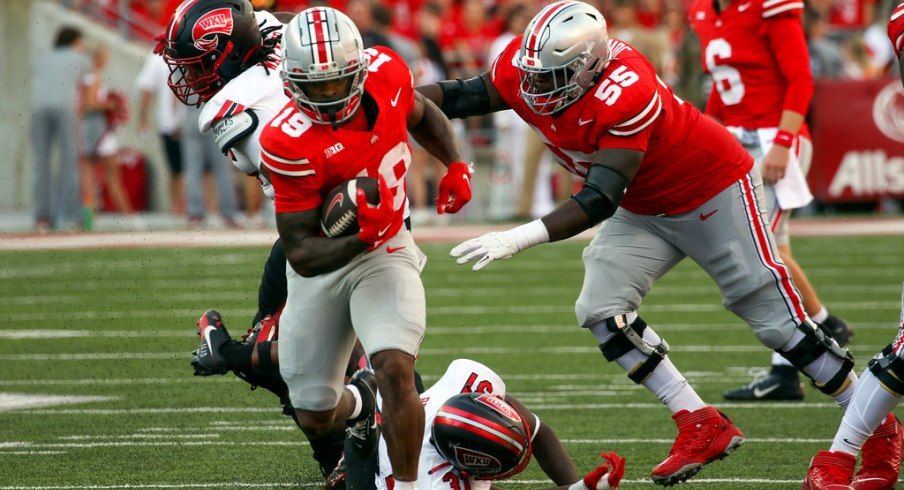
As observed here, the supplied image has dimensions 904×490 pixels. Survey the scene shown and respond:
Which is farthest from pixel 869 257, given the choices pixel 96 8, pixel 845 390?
pixel 96 8

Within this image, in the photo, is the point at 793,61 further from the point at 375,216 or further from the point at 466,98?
the point at 375,216

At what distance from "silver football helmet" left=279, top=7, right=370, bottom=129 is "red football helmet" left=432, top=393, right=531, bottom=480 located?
0.96 meters

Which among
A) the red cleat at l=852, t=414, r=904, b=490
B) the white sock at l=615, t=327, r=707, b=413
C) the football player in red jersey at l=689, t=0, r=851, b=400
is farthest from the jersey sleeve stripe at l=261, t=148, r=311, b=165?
the football player in red jersey at l=689, t=0, r=851, b=400

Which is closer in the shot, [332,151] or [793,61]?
[332,151]

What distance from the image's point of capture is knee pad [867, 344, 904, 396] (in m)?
3.55

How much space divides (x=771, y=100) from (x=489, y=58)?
8.01 metres

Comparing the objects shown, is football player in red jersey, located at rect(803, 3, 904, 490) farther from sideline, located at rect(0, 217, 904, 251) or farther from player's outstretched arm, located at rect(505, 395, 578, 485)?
sideline, located at rect(0, 217, 904, 251)

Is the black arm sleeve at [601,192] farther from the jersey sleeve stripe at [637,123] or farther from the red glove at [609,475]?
the red glove at [609,475]

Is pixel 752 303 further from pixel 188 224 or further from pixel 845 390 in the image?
pixel 188 224

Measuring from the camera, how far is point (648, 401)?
17.6ft

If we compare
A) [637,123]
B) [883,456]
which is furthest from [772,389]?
[637,123]

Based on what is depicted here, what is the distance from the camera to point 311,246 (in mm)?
3562

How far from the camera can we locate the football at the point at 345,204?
11.4 feet

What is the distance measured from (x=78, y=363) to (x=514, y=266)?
4.37m
